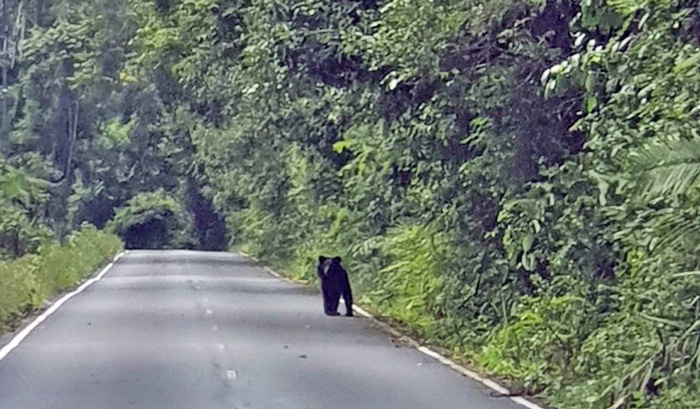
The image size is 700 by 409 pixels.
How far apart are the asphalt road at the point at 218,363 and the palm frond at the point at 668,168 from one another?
15.3 ft

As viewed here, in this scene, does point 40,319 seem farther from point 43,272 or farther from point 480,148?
point 480,148

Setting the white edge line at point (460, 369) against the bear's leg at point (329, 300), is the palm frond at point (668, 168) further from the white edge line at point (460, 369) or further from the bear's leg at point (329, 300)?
the bear's leg at point (329, 300)

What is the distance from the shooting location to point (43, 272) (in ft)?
117

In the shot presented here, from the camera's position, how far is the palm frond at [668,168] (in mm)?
10805

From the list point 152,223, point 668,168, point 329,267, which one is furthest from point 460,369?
point 152,223

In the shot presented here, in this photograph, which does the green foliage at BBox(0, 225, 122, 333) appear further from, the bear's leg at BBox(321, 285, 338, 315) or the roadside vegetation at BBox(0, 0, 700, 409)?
the bear's leg at BBox(321, 285, 338, 315)

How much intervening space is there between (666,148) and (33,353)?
11.7 metres

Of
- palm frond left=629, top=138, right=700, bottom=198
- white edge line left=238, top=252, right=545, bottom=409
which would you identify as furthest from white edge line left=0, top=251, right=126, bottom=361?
palm frond left=629, top=138, right=700, bottom=198

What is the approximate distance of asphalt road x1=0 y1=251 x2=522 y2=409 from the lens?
15812 millimetres

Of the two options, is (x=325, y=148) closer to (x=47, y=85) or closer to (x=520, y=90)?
(x=520, y=90)

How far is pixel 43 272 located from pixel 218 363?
56.0 ft

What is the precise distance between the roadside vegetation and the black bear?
84cm

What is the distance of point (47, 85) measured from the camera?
5053 centimetres

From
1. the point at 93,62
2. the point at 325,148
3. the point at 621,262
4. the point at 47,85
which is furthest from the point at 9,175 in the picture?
the point at 47,85
